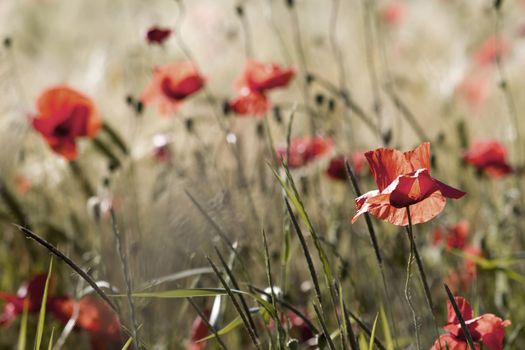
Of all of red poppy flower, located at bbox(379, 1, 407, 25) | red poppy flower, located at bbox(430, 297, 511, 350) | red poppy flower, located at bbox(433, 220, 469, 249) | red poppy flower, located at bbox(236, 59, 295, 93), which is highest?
red poppy flower, located at bbox(236, 59, 295, 93)

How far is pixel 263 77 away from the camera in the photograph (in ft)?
4.45

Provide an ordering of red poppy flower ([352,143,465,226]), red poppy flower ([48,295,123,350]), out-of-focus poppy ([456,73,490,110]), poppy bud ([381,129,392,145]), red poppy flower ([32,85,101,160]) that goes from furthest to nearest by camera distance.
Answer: out-of-focus poppy ([456,73,490,110]), red poppy flower ([32,85,101,160]), poppy bud ([381,129,392,145]), red poppy flower ([48,295,123,350]), red poppy flower ([352,143,465,226])

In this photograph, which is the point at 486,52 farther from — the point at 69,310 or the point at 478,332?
the point at 478,332

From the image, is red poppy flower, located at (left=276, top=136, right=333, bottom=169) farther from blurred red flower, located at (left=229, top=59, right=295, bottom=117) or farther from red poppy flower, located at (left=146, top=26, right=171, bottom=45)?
red poppy flower, located at (left=146, top=26, right=171, bottom=45)

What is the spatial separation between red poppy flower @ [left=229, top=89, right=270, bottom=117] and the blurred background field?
3 cm

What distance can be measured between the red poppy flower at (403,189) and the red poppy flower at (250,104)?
2.21 ft

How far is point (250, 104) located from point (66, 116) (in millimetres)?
289

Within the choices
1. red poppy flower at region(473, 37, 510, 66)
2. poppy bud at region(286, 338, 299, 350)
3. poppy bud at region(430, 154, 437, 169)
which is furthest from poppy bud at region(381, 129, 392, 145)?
red poppy flower at region(473, 37, 510, 66)

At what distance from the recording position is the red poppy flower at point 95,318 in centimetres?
108

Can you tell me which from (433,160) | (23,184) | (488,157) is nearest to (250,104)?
(433,160)

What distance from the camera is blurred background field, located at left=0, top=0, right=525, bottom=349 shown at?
1086 mm

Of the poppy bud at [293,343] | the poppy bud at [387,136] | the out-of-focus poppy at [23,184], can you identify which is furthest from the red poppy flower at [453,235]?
the out-of-focus poppy at [23,184]

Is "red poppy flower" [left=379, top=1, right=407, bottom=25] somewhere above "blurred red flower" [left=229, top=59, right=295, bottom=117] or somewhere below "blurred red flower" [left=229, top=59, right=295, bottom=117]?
below

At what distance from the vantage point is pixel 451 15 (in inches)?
135
